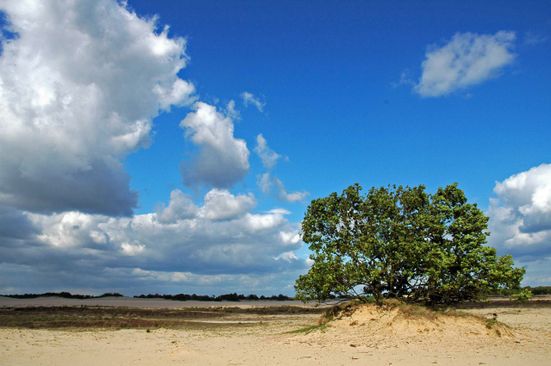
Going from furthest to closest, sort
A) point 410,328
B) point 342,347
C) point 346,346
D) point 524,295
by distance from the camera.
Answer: point 524,295, point 410,328, point 346,346, point 342,347

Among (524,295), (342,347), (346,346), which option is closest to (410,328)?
(346,346)

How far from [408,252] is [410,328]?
3475 millimetres

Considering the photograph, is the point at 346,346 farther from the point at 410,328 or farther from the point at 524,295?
the point at 524,295

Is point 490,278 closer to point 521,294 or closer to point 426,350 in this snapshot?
point 521,294

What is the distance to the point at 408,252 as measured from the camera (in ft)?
70.5

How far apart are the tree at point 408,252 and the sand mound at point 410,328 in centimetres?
155

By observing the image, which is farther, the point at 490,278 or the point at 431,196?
the point at 431,196

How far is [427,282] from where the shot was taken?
2211cm

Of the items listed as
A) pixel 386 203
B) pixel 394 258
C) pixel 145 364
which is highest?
pixel 386 203

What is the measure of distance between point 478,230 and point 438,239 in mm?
1790

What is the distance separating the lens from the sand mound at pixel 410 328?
60.7ft

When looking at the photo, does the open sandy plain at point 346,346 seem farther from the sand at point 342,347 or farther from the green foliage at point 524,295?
the green foliage at point 524,295

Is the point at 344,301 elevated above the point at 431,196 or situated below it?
below

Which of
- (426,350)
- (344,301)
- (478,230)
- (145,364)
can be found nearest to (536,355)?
(426,350)
